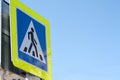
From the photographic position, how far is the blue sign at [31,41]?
568 cm

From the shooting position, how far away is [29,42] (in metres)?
5.76

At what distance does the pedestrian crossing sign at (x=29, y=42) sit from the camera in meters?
5.60

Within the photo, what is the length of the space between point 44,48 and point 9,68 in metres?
0.68

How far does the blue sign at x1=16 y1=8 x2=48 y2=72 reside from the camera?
223 inches

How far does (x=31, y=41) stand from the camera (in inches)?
229

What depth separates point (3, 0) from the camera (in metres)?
5.92

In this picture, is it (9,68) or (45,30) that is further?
(45,30)

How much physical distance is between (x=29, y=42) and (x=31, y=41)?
0.16ft

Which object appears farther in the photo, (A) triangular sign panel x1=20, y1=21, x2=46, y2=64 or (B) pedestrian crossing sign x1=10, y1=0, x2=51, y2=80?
Result: (A) triangular sign panel x1=20, y1=21, x2=46, y2=64

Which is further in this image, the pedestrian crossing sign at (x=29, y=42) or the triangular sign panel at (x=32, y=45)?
the triangular sign panel at (x=32, y=45)

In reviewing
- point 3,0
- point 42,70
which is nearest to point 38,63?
point 42,70

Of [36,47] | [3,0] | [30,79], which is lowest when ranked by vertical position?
[30,79]

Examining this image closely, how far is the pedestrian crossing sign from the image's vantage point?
18.4ft

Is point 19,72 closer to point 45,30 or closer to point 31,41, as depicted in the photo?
point 31,41
